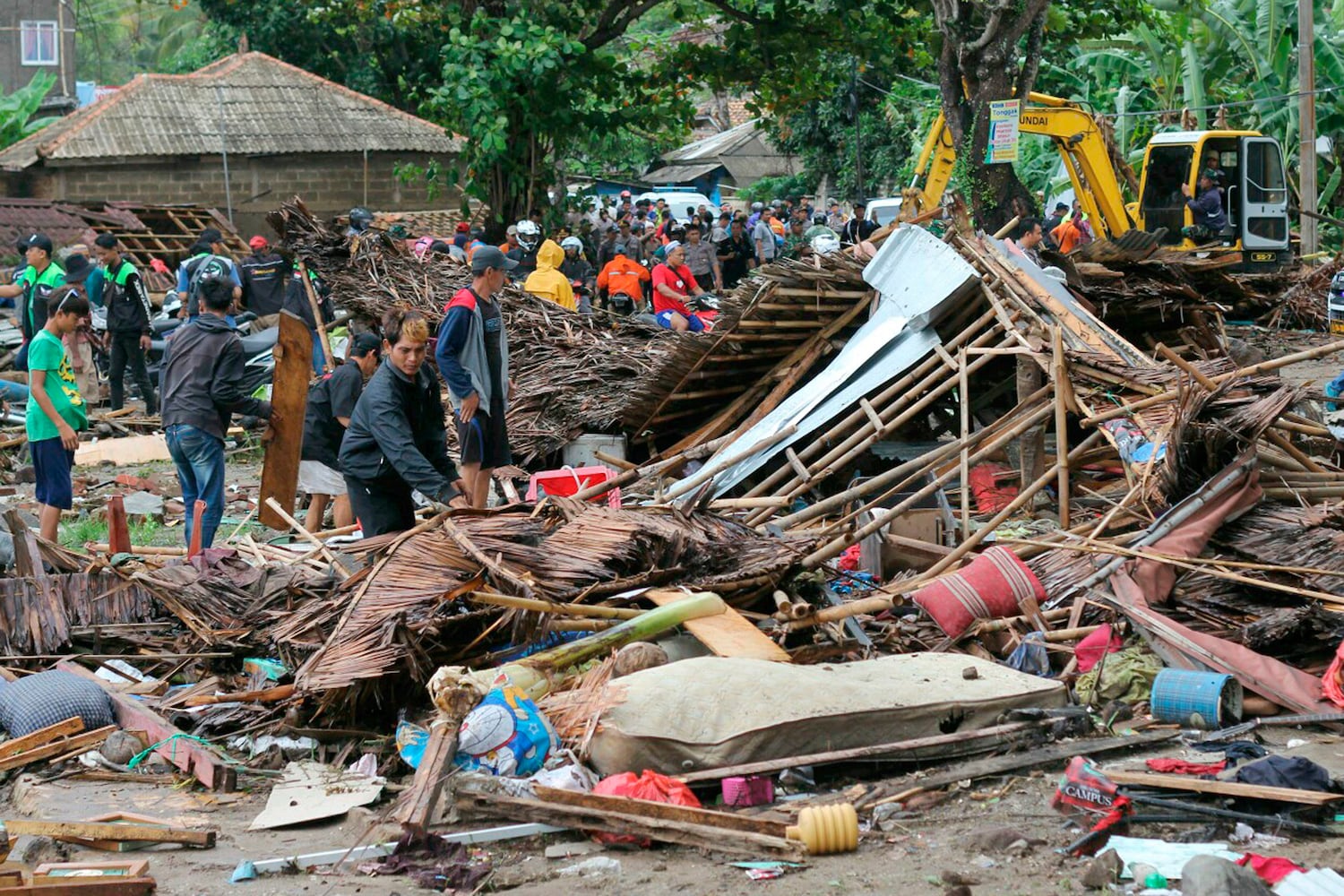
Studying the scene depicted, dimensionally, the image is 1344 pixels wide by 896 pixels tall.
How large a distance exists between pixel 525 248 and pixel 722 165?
30.3m

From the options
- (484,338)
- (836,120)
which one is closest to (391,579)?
(484,338)

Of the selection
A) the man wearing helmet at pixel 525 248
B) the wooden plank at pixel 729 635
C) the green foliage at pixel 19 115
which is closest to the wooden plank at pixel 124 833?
the wooden plank at pixel 729 635

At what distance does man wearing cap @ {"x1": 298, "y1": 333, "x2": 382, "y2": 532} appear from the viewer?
9328mm

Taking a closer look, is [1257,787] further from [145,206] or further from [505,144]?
[145,206]

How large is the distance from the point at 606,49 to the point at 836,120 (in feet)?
29.4

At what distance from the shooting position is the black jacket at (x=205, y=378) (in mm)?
8656

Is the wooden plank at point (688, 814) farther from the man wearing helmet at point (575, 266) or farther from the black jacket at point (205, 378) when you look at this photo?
the man wearing helmet at point (575, 266)

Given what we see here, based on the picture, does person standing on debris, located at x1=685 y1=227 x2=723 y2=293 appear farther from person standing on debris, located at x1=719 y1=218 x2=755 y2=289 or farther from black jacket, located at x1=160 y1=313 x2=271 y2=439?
black jacket, located at x1=160 y1=313 x2=271 y2=439

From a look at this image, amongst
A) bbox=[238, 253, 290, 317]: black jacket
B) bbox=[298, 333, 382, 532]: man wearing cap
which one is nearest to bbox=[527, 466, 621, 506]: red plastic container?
bbox=[298, 333, 382, 532]: man wearing cap

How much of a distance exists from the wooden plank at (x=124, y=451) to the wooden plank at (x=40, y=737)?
24.3 ft

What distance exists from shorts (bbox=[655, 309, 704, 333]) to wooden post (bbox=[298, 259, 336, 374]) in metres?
3.01

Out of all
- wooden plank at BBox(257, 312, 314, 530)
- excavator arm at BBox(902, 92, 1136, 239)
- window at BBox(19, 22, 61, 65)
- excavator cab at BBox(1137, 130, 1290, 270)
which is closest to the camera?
wooden plank at BBox(257, 312, 314, 530)

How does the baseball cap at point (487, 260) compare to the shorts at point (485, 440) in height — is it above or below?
above

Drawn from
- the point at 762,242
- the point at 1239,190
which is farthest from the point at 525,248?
the point at 1239,190
